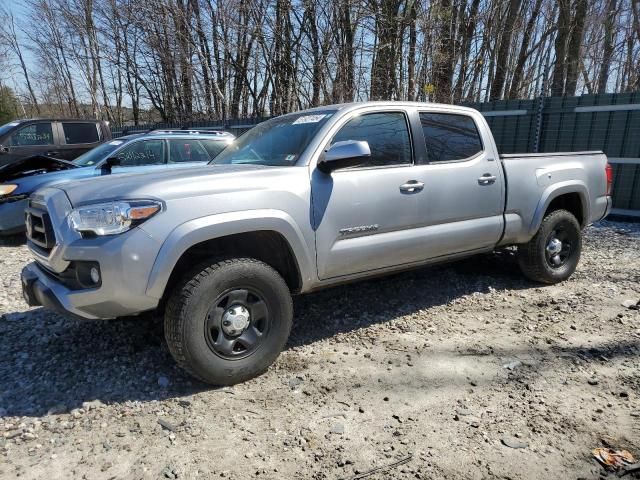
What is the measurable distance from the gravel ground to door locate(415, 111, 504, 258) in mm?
715

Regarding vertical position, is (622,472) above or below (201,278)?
below

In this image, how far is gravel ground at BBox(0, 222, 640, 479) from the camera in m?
2.24

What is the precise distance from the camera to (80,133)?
995 centimetres

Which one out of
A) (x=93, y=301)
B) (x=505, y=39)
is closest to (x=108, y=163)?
(x=93, y=301)

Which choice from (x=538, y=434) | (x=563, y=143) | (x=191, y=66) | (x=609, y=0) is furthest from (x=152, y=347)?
(x=609, y=0)

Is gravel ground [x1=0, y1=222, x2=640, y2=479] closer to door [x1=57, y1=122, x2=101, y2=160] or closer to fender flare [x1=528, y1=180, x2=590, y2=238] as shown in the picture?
fender flare [x1=528, y1=180, x2=590, y2=238]

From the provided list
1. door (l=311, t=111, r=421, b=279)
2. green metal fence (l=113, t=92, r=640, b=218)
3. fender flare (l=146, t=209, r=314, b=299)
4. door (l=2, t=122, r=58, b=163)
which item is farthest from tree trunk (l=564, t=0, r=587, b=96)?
fender flare (l=146, t=209, r=314, b=299)

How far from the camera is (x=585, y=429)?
2436mm

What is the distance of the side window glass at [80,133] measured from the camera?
978 centimetres

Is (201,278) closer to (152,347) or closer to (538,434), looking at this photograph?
(152,347)

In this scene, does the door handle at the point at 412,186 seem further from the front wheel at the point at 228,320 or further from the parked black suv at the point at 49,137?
the parked black suv at the point at 49,137

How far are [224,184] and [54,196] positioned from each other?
102 cm

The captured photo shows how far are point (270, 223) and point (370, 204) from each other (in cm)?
83

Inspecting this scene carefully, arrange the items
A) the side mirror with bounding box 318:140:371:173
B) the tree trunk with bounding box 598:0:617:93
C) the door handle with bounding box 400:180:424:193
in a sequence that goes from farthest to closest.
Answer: the tree trunk with bounding box 598:0:617:93
the door handle with bounding box 400:180:424:193
the side mirror with bounding box 318:140:371:173
